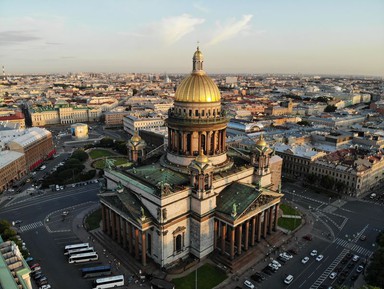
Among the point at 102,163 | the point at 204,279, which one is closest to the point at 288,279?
the point at 204,279

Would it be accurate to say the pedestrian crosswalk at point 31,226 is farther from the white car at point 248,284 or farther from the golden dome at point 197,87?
the white car at point 248,284

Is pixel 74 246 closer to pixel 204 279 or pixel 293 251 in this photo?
pixel 204 279

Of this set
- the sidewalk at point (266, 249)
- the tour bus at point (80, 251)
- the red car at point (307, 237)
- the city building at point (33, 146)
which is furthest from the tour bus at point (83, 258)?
the city building at point (33, 146)

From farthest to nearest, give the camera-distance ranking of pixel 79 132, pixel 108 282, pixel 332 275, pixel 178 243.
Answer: pixel 79 132, pixel 178 243, pixel 332 275, pixel 108 282

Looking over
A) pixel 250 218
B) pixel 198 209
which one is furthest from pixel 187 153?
pixel 250 218

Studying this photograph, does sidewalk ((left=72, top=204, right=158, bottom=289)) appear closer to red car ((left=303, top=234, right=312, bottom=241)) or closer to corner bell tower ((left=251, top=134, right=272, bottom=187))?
corner bell tower ((left=251, top=134, right=272, bottom=187))

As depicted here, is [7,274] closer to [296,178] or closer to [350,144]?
[296,178]
